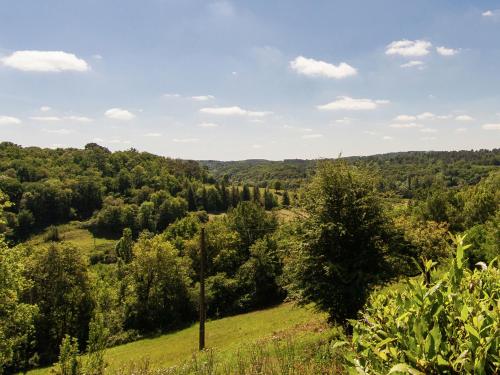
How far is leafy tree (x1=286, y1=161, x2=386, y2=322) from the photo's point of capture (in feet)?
46.5

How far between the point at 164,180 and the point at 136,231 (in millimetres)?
36125

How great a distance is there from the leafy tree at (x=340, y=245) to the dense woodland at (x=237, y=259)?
43 millimetres

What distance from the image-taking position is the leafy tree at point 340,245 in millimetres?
14164

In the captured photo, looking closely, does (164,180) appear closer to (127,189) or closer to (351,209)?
(127,189)

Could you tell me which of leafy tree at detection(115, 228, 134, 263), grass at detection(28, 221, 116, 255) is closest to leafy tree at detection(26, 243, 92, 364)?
leafy tree at detection(115, 228, 134, 263)

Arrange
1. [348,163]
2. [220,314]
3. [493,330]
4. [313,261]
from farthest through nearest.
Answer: [220,314] < [348,163] < [313,261] < [493,330]

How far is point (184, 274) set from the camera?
48.2m

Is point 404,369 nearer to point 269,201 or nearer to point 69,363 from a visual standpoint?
point 69,363

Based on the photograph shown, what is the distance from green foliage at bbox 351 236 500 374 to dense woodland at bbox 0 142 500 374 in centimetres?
3

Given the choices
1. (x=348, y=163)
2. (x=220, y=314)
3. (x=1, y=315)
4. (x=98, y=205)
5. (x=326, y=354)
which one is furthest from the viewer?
(x=98, y=205)

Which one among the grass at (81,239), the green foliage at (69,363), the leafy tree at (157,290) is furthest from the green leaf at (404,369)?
the grass at (81,239)

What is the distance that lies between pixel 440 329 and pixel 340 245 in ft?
40.8

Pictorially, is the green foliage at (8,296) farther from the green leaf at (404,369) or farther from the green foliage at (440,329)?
the green leaf at (404,369)

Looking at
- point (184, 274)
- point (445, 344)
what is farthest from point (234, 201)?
point (445, 344)
